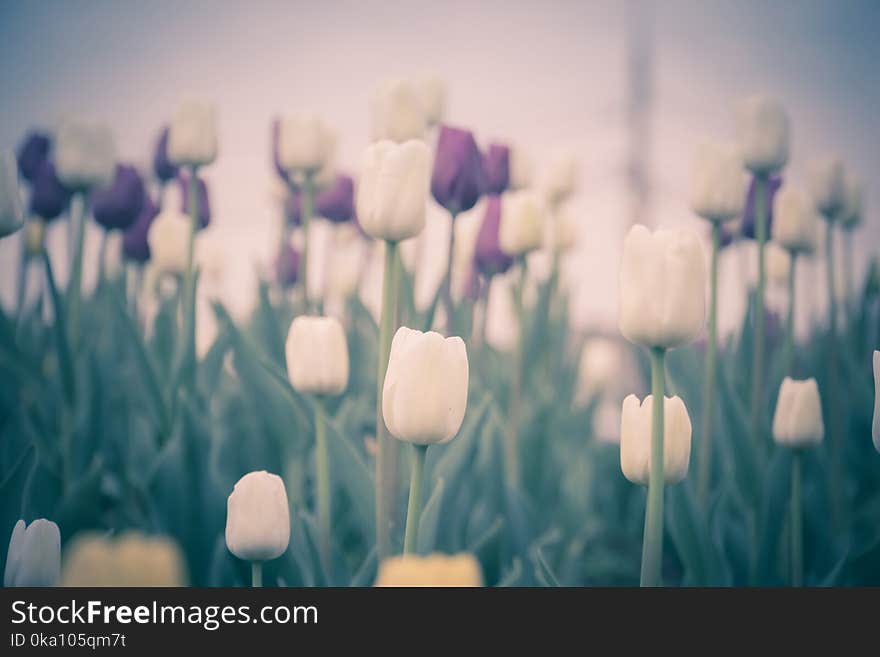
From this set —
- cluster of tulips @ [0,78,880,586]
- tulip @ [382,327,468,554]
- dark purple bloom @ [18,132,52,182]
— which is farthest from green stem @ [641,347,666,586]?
dark purple bloom @ [18,132,52,182]

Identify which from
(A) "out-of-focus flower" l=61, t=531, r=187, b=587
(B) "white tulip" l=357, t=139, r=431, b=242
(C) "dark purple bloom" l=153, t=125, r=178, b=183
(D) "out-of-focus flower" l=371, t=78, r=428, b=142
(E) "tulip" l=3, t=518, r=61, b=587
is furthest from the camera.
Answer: (C) "dark purple bloom" l=153, t=125, r=178, b=183

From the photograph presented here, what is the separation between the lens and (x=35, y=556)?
1.34 ft

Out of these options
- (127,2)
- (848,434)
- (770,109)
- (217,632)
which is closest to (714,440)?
(848,434)

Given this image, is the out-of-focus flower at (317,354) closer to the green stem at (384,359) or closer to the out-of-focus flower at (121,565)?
the green stem at (384,359)

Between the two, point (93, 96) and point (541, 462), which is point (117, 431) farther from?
point (541, 462)

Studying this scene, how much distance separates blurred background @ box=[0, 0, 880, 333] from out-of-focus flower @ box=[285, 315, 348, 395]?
0.34 m

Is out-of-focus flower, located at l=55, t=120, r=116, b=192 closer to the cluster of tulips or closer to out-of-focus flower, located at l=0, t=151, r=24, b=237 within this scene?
the cluster of tulips

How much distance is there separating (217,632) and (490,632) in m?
0.18

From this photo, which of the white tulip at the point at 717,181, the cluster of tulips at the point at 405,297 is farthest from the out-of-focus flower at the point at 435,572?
the white tulip at the point at 717,181

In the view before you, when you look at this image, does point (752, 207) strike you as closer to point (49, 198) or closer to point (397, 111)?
point (397, 111)

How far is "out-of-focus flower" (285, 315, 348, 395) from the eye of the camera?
22.7 inches

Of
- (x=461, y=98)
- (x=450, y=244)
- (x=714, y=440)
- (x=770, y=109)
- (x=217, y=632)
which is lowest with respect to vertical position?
(x=217, y=632)

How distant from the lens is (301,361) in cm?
58

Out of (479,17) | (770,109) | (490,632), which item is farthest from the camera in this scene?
(479,17)
